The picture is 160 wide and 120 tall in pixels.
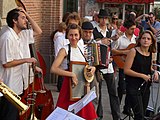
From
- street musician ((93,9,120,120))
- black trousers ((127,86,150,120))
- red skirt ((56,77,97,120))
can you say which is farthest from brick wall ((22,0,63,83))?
red skirt ((56,77,97,120))

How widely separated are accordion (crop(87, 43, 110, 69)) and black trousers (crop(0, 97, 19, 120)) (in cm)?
110

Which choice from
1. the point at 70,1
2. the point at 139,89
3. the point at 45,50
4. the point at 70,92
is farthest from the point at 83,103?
the point at 70,1

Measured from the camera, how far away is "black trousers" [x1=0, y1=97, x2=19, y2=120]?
17.3 feet

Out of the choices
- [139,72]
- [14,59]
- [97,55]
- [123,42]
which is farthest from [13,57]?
[123,42]

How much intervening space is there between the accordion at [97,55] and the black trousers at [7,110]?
1.10m

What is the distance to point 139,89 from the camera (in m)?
6.15

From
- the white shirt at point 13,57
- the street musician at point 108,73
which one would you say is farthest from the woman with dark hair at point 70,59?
the street musician at point 108,73

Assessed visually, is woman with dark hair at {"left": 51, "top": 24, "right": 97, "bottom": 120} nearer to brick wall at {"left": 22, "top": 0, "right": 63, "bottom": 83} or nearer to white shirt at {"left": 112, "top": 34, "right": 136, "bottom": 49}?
white shirt at {"left": 112, "top": 34, "right": 136, "bottom": 49}

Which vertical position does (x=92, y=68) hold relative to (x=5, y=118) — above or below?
above

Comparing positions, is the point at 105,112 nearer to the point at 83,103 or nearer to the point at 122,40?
the point at 122,40

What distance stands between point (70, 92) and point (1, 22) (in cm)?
205

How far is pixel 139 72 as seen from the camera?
611cm

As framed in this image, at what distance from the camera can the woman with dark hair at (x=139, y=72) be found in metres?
6.07

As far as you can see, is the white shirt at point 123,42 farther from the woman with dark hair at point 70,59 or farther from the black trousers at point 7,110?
the black trousers at point 7,110
